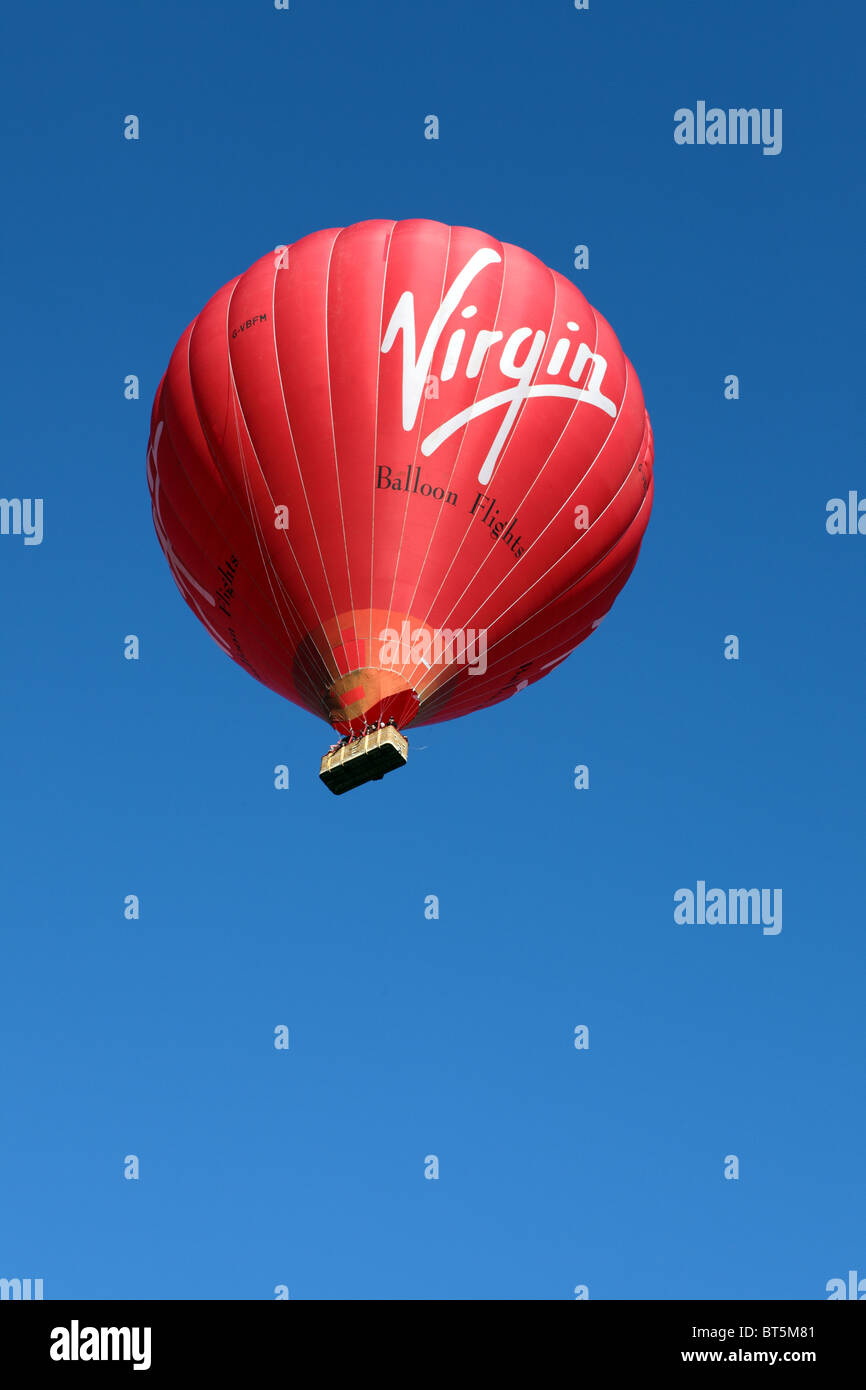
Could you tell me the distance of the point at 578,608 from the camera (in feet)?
98.3

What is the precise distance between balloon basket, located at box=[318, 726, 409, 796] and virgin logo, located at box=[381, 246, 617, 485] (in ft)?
12.6

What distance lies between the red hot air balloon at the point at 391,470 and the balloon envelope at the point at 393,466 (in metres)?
0.03

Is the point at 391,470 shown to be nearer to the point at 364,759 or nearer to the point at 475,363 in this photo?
the point at 475,363

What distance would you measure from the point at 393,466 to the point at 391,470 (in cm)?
6

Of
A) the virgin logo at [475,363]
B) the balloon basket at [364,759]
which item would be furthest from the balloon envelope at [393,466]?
the balloon basket at [364,759]

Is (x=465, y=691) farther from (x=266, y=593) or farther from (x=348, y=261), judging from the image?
(x=348, y=261)

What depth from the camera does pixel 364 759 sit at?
26.4 m

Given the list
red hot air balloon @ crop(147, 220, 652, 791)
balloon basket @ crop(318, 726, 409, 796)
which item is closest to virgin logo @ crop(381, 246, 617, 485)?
red hot air balloon @ crop(147, 220, 652, 791)

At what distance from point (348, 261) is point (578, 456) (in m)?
4.21

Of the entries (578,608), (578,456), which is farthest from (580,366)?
(578,608)

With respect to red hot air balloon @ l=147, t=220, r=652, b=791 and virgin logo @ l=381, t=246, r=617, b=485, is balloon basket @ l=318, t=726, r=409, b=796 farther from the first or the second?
virgin logo @ l=381, t=246, r=617, b=485

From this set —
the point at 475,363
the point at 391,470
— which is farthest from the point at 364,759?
the point at 475,363

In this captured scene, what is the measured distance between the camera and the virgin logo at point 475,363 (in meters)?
27.5

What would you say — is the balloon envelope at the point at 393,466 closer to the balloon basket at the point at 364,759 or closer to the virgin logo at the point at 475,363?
the virgin logo at the point at 475,363
